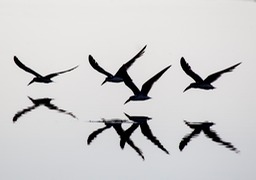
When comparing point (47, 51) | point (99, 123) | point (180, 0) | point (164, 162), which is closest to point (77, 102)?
point (99, 123)

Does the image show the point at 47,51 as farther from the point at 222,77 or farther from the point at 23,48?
the point at 222,77

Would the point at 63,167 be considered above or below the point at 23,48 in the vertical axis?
below

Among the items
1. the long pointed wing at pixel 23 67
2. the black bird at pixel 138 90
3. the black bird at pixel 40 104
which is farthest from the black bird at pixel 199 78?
the long pointed wing at pixel 23 67

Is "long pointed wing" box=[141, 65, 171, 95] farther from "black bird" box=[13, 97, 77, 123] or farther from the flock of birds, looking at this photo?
"black bird" box=[13, 97, 77, 123]

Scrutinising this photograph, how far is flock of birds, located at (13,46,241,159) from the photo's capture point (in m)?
1.32

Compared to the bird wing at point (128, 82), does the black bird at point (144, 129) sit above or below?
below

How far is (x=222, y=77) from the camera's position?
53.9 inches

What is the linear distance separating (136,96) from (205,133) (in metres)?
0.35

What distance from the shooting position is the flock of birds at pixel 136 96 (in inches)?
52.0

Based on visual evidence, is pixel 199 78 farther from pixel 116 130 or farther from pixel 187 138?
pixel 116 130

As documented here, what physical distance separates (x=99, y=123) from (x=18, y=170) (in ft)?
1.32

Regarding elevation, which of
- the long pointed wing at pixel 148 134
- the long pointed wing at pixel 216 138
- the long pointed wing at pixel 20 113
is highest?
the long pointed wing at pixel 20 113

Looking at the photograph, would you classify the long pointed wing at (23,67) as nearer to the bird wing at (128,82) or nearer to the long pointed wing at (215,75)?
the bird wing at (128,82)

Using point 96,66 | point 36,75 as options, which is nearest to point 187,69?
point 96,66
